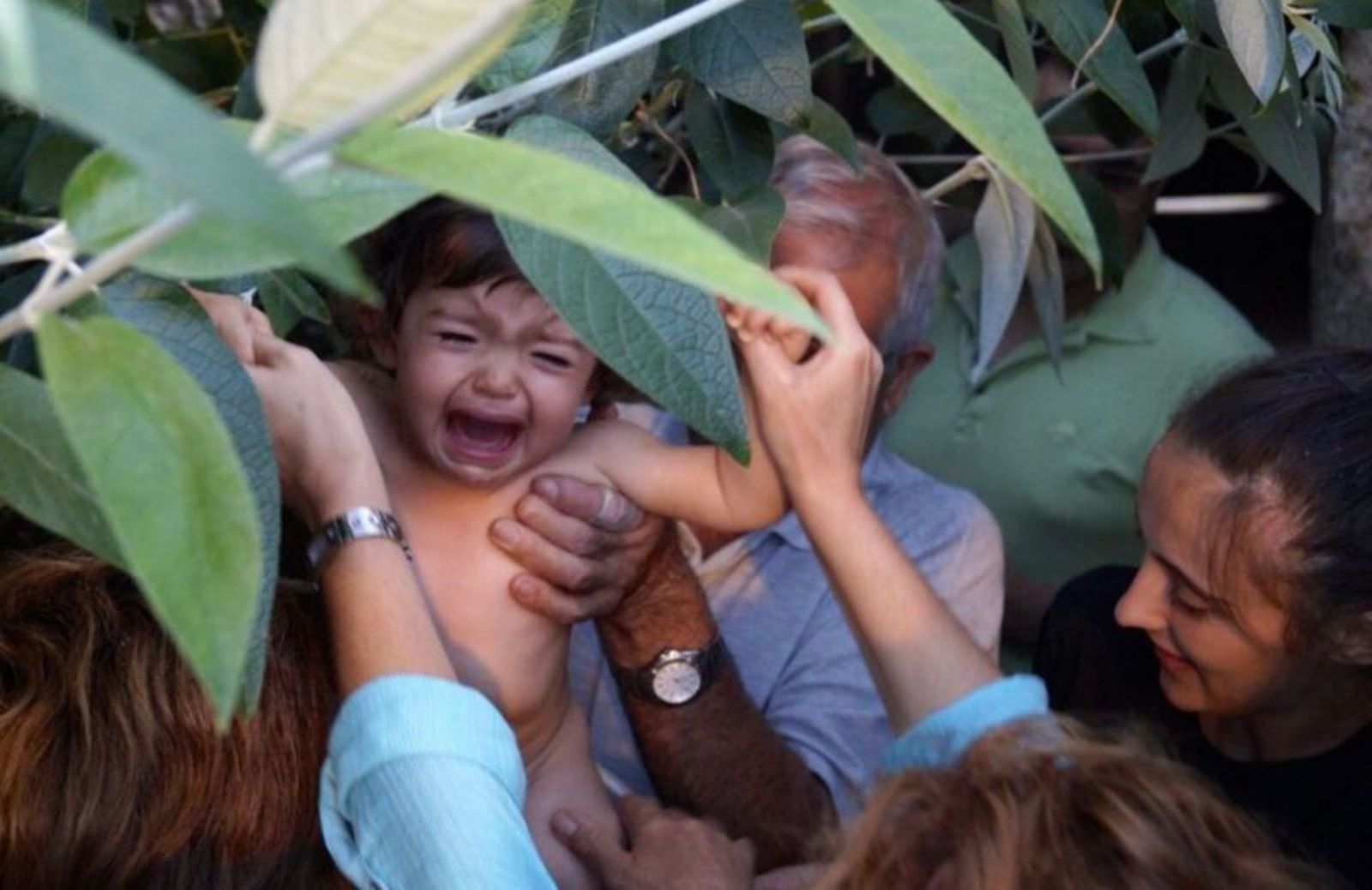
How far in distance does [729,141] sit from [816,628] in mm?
857

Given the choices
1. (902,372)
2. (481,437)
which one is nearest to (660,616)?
(481,437)

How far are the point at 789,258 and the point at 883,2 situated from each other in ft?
4.39

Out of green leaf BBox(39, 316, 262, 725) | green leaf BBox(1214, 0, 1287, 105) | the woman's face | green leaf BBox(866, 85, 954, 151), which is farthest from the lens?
green leaf BBox(866, 85, 954, 151)

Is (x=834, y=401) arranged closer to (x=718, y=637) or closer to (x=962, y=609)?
(x=718, y=637)

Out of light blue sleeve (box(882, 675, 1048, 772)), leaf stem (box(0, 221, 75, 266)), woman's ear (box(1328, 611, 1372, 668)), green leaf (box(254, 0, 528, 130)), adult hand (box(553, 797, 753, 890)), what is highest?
green leaf (box(254, 0, 528, 130))

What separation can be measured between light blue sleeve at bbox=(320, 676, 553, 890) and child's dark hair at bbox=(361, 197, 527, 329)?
0.41m

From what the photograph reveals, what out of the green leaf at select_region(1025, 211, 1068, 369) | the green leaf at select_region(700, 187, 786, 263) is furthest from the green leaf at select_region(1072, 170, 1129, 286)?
the green leaf at select_region(700, 187, 786, 263)

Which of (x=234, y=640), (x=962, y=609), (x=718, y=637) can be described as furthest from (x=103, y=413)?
(x=962, y=609)

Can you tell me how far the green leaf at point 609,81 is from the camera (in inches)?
A: 44.8

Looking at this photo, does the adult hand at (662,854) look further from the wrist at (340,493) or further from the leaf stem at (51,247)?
the leaf stem at (51,247)

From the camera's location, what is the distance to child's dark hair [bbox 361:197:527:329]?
1555mm

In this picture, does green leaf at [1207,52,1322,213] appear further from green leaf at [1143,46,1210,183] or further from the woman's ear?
the woman's ear

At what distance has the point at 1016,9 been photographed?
1200 millimetres

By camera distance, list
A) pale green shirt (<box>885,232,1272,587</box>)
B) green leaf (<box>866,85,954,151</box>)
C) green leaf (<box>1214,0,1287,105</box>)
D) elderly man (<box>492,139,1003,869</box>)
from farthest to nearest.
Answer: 1. pale green shirt (<box>885,232,1272,587</box>)
2. green leaf (<box>866,85,954,151</box>)
3. elderly man (<box>492,139,1003,869</box>)
4. green leaf (<box>1214,0,1287,105</box>)
